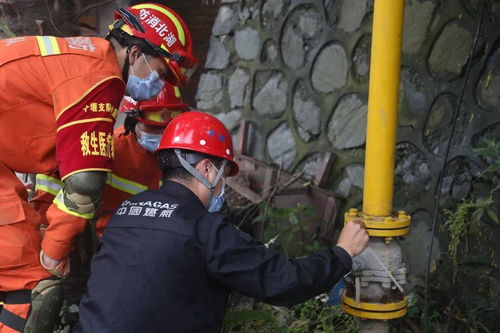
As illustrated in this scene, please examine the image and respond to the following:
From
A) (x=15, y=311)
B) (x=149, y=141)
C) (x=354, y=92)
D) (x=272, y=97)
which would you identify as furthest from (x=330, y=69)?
(x=15, y=311)

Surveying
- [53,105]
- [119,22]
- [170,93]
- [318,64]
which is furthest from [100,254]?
[318,64]

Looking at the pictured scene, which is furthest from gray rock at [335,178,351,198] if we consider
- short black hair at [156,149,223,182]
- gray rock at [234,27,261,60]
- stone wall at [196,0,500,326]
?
short black hair at [156,149,223,182]

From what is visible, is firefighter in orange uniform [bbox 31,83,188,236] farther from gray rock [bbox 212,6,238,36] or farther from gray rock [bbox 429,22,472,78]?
gray rock [bbox 212,6,238,36]

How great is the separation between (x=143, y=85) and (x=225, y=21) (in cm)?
317

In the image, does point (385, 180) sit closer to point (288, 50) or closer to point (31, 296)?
point (31, 296)

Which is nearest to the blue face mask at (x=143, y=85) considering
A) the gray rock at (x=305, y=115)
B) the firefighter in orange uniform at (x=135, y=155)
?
the firefighter in orange uniform at (x=135, y=155)

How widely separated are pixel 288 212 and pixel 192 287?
6.71ft

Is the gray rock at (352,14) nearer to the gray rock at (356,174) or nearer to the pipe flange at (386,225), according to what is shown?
the gray rock at (356,174)

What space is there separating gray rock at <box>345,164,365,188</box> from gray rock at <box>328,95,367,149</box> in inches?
6.1

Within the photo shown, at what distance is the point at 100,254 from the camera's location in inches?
89.7

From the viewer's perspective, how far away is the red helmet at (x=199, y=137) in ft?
7.82

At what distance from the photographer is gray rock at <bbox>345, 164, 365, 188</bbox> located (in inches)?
169

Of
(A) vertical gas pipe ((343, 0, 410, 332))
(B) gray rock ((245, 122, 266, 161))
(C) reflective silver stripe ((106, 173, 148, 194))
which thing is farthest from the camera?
(B) gray rock ((245, 122, 266, 161))

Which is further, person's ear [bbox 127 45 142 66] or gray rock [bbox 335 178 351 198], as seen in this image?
gray rock [bbox 335 178 351 198]
